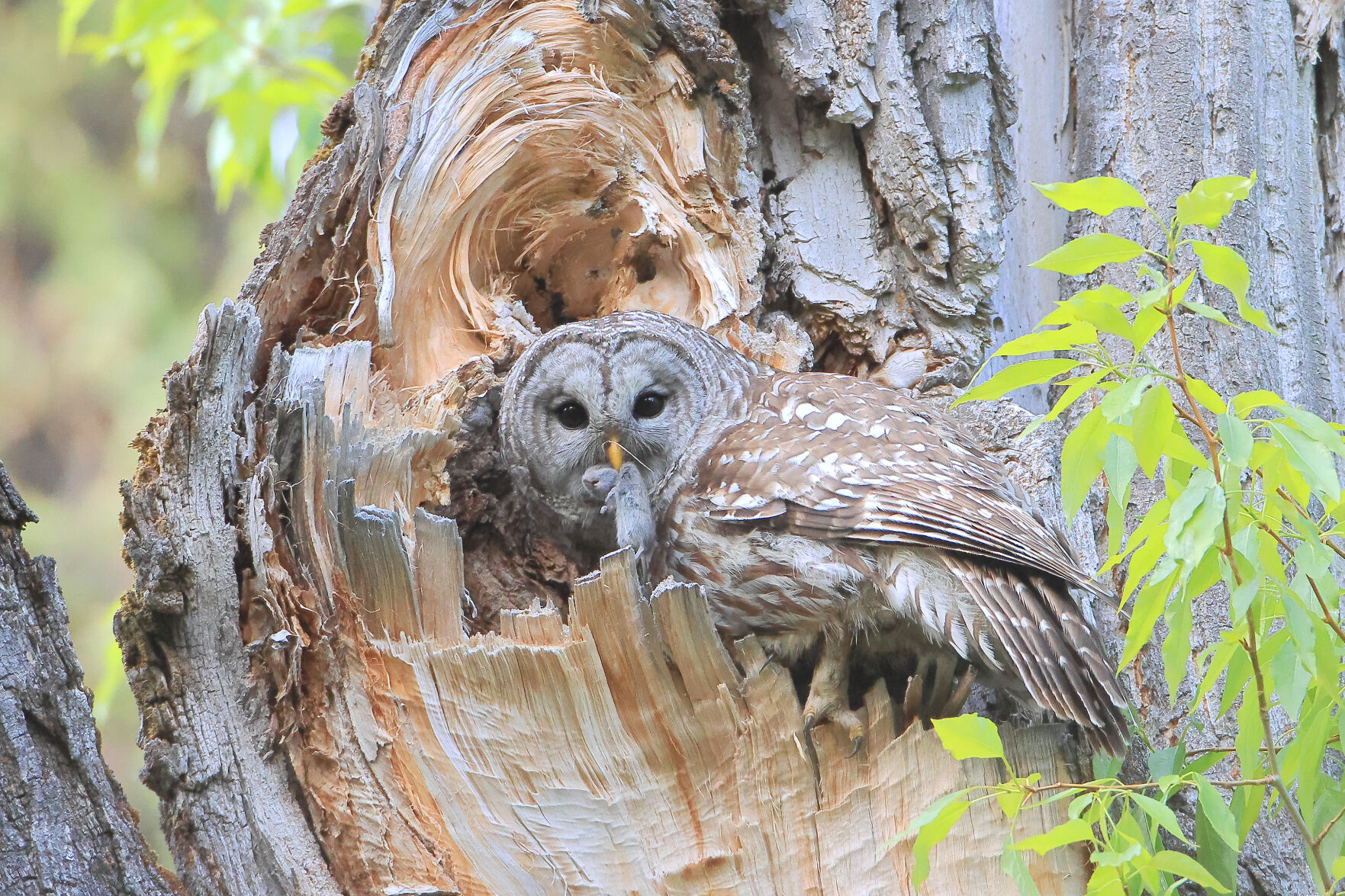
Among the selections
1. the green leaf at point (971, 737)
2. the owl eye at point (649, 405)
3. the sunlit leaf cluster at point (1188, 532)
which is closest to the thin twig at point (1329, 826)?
the sunlit leaf cluster at point (1188, 532)

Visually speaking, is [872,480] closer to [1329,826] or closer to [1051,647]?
[1051,647]

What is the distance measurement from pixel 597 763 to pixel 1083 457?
1026 millimetres

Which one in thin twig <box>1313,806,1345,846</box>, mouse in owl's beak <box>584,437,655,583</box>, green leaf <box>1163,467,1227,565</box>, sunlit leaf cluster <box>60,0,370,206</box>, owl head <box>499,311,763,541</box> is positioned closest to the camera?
green leaf <box>1163,467,1227,565</box>

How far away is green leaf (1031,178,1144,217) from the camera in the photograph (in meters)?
1.32

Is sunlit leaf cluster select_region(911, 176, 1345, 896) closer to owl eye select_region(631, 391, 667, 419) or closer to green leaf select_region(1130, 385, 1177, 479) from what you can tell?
green leaf select_region(1130, 385, 1177, 479)

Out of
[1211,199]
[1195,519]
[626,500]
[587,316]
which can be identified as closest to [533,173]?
[587,316]

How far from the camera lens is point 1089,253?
1.39 m

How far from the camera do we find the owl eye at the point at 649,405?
2828 millimetres

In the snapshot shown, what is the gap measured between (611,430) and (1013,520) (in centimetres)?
109

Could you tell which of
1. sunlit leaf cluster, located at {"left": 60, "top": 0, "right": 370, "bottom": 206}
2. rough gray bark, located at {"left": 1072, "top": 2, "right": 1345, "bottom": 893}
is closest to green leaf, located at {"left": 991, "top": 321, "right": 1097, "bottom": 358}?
rough gray bark, located at {"left": 1072, "top": 2, "right": 1345, "bottom": 893}

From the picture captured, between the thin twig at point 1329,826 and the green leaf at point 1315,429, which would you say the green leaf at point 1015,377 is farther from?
the thin twig at point 1329,826

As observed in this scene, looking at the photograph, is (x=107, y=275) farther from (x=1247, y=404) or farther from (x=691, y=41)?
(x=1247, y=404)

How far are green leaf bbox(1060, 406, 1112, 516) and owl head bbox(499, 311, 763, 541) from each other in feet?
4.37

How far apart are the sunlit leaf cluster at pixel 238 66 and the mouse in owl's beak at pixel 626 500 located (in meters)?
2.35
